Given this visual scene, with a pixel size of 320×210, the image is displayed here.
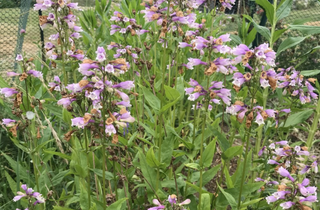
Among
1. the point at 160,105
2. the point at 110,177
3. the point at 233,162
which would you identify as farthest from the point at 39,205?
the point at 233,162

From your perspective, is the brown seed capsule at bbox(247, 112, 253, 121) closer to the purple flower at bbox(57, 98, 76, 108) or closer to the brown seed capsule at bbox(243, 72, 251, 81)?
the brown seed capsule at bbox(243, 72, 251, 81)

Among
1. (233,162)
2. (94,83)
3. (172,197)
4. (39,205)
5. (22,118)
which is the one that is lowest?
(233,162)

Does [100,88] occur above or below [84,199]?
above

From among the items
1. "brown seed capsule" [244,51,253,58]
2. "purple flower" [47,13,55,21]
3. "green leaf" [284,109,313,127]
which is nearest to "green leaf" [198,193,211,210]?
"brown seed capsule" [244,51,253,58]

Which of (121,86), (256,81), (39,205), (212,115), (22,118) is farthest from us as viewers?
(212,115)

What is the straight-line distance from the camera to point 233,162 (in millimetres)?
3656

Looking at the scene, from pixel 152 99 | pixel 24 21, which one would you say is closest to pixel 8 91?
pixel 152 99

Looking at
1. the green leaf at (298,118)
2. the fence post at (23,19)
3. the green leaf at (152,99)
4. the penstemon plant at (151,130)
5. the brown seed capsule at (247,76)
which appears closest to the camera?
the penstemon plant at (151,130)

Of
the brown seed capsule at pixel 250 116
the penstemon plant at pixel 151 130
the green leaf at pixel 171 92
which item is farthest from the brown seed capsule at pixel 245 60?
the green leaf at pixel 171 92

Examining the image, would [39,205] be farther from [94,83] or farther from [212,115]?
[212,115]

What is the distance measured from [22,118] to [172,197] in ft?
3.46

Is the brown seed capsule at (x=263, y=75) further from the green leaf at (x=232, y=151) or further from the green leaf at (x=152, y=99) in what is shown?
the green leaf at (x=152, y=99)

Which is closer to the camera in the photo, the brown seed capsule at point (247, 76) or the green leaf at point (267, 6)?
the brown seed capsule at point (247, 76)

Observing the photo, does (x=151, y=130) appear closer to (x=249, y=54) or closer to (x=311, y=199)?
(x=249, y=54)
